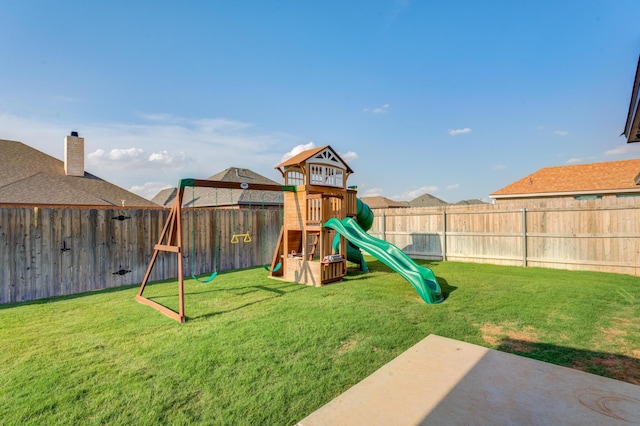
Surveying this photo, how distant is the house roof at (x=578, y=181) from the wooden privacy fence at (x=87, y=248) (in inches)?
564

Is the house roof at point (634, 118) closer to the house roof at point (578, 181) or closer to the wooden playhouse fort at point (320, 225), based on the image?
the wooden playhouse fort at point (320, 225)

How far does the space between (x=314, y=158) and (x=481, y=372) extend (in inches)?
262

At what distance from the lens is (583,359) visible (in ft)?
10.6

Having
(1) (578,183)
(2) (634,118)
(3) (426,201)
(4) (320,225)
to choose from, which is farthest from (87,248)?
(3) (426,201)

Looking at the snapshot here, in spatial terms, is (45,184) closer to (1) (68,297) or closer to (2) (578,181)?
(1) (68,297)

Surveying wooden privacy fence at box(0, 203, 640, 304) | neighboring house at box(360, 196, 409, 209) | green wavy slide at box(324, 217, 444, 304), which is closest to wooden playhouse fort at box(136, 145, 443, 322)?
green wavy slide at box(324, 217, 444, 304)

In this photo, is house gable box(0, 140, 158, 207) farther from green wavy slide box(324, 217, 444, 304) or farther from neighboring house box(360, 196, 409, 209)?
neighboring house box(360, 196, 409, 209)

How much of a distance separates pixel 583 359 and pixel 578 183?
1433cm

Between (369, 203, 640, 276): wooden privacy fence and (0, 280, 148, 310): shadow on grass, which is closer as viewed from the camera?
(0, 280, 148, 310): shadow on grass

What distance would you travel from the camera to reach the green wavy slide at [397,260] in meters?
Result: 5.64

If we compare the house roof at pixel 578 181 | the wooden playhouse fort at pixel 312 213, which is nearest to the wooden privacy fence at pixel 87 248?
the wooden playhouse fort at pixel 312 213

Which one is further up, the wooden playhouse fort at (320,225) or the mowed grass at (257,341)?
the wooden playhouse fort at (320,225)

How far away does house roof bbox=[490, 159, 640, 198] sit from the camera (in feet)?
42.3

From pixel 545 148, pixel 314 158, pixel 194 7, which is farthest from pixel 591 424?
pixel 545 148
